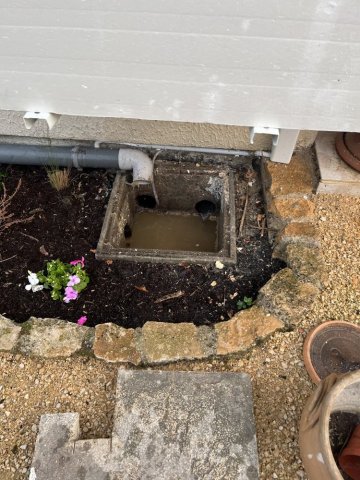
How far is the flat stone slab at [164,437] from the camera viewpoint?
A: 82.8 inches

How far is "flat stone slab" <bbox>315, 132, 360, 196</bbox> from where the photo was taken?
3275 millimetres

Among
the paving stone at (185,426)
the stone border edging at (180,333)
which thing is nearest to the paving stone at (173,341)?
the stone border edging at (180,333)

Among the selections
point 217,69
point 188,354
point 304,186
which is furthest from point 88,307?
point 304,186

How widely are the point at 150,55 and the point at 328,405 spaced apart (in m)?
2.08

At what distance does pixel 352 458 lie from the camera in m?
2.15

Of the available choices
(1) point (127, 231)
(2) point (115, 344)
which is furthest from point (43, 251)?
(2) point (115, 344)

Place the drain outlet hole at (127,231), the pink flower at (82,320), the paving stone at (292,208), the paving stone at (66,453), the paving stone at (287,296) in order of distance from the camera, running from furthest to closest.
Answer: the drain outlet hole at (127,231), the paving stone at (292,208), the pink flower at (82,320), the paving stone at (287,296), the paving stone at (66,453)

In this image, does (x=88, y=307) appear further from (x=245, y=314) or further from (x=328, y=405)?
(x=328, y=405)

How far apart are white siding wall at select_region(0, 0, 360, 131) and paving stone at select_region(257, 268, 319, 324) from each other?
3.59 ft

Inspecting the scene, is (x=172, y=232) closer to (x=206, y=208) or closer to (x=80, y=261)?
(x=206, y=208)

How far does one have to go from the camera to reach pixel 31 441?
2275 millimetres

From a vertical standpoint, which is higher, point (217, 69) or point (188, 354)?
point (217, 69)

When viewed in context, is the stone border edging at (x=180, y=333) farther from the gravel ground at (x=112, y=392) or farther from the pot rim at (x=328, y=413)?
the pot rim at (x=328, y=413)

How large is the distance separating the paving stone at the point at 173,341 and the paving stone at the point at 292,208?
3.87 feet
